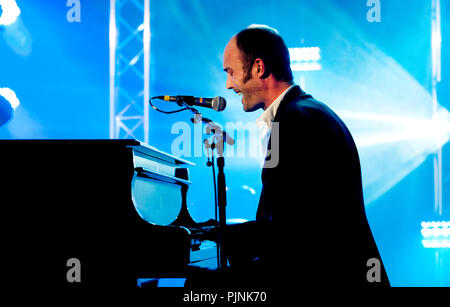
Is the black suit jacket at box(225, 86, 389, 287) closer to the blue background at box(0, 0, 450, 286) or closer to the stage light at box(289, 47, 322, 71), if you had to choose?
the stage light at box(289, 47, 322, 71)

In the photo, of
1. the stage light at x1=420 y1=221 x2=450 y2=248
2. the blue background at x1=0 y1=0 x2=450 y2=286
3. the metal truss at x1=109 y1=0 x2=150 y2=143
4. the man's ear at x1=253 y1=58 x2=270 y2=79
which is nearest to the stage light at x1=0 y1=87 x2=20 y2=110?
the blue background at x1=0 y1=0 x2=450 y2=286

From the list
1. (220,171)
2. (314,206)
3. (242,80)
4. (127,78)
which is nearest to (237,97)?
(127,78)

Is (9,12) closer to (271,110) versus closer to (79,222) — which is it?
(79,222)

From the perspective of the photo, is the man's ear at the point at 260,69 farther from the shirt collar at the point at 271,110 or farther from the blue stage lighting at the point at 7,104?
the blue stage lighting at the point at 7,104

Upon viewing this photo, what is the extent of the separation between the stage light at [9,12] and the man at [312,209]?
292 inches

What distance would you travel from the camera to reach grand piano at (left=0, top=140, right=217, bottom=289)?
2.16 meters

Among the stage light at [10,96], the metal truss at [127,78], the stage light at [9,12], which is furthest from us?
the stage light at [9,12]

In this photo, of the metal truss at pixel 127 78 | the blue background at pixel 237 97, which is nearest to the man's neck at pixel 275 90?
the metal truss at pixel 127 78

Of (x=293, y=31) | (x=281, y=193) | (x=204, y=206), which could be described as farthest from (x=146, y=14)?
(x=281, y=193)

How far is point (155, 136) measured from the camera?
802 cm

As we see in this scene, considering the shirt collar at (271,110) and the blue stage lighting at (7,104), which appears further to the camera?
the blue stage lighting at (7,104)

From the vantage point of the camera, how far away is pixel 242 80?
2.48 metres

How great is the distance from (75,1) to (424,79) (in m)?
6.39

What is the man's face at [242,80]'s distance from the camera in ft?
8.05
